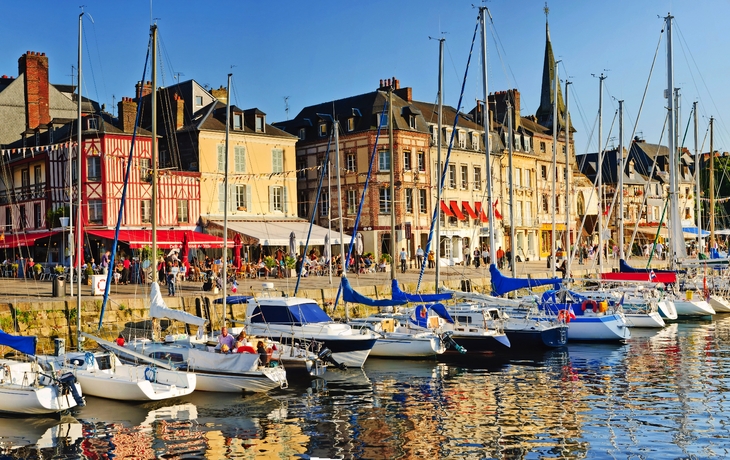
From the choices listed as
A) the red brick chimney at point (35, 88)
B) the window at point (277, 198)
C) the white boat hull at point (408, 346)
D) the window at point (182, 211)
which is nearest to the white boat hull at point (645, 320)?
the white boat hull at point (408, 346)

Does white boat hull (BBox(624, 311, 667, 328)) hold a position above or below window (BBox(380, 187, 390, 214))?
below

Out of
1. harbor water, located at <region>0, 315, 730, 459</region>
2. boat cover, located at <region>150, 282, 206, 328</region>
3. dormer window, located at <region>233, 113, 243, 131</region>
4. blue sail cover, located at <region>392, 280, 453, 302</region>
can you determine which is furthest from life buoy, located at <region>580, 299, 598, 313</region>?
dormer window, located at <region>233, 113, 243, 131</region>

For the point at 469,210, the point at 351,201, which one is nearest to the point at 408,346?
the point at 351,201

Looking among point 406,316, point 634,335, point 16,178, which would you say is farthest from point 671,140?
point 16,178

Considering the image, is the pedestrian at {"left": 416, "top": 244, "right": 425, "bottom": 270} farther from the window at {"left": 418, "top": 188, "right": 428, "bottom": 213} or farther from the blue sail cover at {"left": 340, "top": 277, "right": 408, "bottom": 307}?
the blue sail cover at {"left": 340, "top": 277, "right": 408, "bottom": 307}

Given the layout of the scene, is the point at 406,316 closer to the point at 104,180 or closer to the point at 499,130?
the point at 104,180

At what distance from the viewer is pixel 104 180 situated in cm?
3912

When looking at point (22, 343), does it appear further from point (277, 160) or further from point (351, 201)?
point (351, 201)

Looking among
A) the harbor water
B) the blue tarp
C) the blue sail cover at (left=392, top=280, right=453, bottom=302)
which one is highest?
the blue sail cover at (left=392, top=280, right=453, bottom=302)

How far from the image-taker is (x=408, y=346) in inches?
982

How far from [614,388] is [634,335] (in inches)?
451

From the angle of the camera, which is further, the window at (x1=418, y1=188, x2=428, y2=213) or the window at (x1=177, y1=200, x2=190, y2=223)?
the window at (x1=418, y1=188, x2=428, y2=213)

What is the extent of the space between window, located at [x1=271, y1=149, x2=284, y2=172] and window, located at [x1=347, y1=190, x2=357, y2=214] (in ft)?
15.3

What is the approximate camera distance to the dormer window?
45125mm
